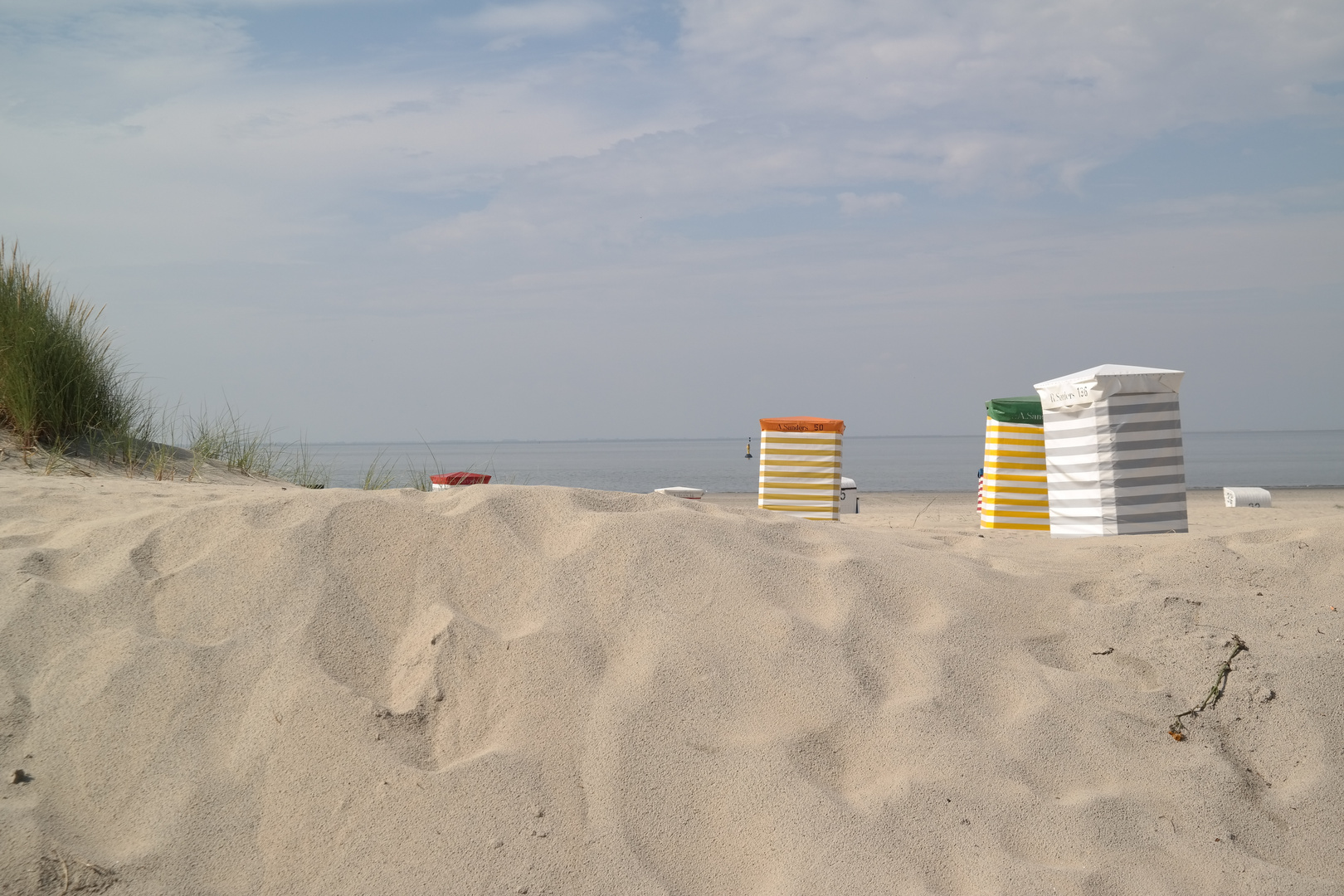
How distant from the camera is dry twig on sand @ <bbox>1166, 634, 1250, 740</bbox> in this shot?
8.04 ft

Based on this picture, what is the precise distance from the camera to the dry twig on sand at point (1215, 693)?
2449 mm

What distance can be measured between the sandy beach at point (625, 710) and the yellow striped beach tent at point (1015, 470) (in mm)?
3304

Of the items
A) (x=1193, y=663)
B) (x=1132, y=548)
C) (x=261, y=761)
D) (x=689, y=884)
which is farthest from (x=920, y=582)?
(x=261, y=761)

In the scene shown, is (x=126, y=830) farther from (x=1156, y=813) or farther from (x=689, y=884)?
(x=1156, y=813)

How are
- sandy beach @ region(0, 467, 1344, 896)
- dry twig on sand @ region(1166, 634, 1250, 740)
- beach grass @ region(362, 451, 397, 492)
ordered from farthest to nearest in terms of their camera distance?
beach grass @ region(362, 451, 397, 492) < dry twig on sand @ region(1166, 634, 1250, 740) < sandy beach @ region(0, 467, 1344, 896)

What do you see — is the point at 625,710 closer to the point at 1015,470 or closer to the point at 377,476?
the point at 1015,470

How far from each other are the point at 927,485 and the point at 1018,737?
22.6 m

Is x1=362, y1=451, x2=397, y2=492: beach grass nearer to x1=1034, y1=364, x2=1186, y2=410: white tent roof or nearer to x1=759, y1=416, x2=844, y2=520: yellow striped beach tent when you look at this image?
x1=759, y1=416, x2=844, y2=520: yellow striped beach tent

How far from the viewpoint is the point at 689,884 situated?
1.92 m

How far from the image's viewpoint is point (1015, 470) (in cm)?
669

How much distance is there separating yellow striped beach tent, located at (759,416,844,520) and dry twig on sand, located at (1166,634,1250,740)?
185 inches

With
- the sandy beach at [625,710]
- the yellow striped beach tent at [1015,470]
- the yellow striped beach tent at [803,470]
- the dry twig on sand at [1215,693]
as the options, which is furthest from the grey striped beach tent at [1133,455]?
the dry twig on sand at [1215,693]

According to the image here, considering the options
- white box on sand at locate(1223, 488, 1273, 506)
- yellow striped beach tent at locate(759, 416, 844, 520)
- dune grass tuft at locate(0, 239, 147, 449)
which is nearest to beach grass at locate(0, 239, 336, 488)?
dune grass tuft at locate(0, 239, 147, 449)

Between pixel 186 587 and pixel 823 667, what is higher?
pixel 186 587
